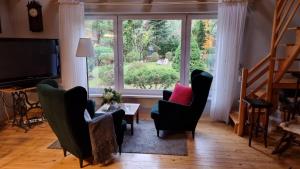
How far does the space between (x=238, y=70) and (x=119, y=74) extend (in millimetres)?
2306

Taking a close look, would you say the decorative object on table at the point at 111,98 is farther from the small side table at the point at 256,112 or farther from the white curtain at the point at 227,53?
the small side table at the point at 256,112

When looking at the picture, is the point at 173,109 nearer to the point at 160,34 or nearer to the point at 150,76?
the point at 150,76

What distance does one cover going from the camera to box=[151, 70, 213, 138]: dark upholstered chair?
3.38 m

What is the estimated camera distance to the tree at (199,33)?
4.39m

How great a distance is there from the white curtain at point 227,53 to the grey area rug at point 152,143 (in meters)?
1.01

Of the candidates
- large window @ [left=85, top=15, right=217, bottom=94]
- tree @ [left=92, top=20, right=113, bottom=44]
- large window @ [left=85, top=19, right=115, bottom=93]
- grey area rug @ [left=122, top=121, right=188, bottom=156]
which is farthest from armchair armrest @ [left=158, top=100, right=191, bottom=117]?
tree @ [left=92, top=20, right=113, bottom=44]

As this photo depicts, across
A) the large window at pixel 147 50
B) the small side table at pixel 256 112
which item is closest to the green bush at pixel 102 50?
the large window at pixel 147 50

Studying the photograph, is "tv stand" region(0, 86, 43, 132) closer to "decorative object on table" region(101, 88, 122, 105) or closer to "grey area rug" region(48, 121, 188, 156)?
"grey area rug" region(48, 121, 188, 156)

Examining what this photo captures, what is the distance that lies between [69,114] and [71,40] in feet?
7.73

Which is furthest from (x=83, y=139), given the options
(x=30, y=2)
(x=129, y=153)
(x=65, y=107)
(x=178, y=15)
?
(x=30, y=2)

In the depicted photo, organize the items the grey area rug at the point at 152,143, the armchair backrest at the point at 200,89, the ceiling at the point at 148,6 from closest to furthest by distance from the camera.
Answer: the grey area rug at the point at 152,143, the armchair backrest at the point at 200,89, the ceiling at the point at 148,6

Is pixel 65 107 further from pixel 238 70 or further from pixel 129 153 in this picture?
pixel 238 70

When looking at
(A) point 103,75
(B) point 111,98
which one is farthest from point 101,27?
(B) point 111,98

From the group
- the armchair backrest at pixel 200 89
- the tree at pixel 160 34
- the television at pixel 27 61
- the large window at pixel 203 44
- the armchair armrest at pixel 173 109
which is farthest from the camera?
the tree at pixel 160 34
